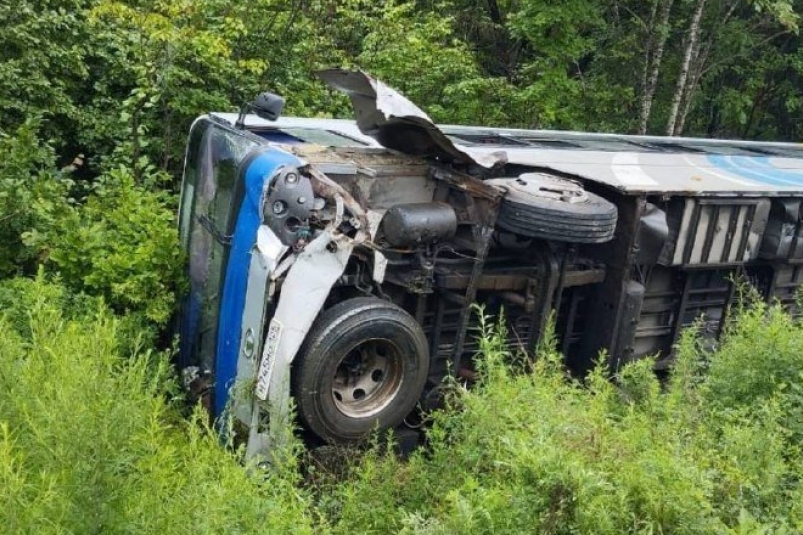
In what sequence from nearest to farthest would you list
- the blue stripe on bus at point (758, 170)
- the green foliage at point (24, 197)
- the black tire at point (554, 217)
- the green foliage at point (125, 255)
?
the black tire at point (554, 217) < the green foliage at point (125, 255) < the green foliage at point (24, 197) < the blue stripe on bus at point (758, 170)

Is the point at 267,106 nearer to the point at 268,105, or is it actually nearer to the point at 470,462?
the point at 268,105

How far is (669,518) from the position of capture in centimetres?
307

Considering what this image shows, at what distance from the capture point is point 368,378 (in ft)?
15.5

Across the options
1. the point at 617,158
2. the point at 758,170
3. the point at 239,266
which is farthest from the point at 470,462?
the point at 758,170

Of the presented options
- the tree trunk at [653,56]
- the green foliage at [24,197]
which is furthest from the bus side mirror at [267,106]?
the tree trunk at [653,56]

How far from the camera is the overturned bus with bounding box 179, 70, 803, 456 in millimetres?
4352

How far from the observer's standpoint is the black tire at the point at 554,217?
4.80m

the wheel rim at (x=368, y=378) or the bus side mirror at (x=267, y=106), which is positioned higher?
the bus side mirror at (x=267, y=106)

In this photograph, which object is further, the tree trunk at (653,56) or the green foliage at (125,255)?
the tree trunk at (653,56)

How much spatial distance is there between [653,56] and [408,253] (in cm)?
792

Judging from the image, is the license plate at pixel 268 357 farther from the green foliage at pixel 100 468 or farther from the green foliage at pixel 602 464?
the green foliage at pixel 100 468

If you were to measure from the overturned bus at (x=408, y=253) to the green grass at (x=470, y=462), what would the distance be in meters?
0.51

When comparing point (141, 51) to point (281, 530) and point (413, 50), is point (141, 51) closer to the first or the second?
point (413, 50)

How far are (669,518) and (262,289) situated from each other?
7.47 feet
